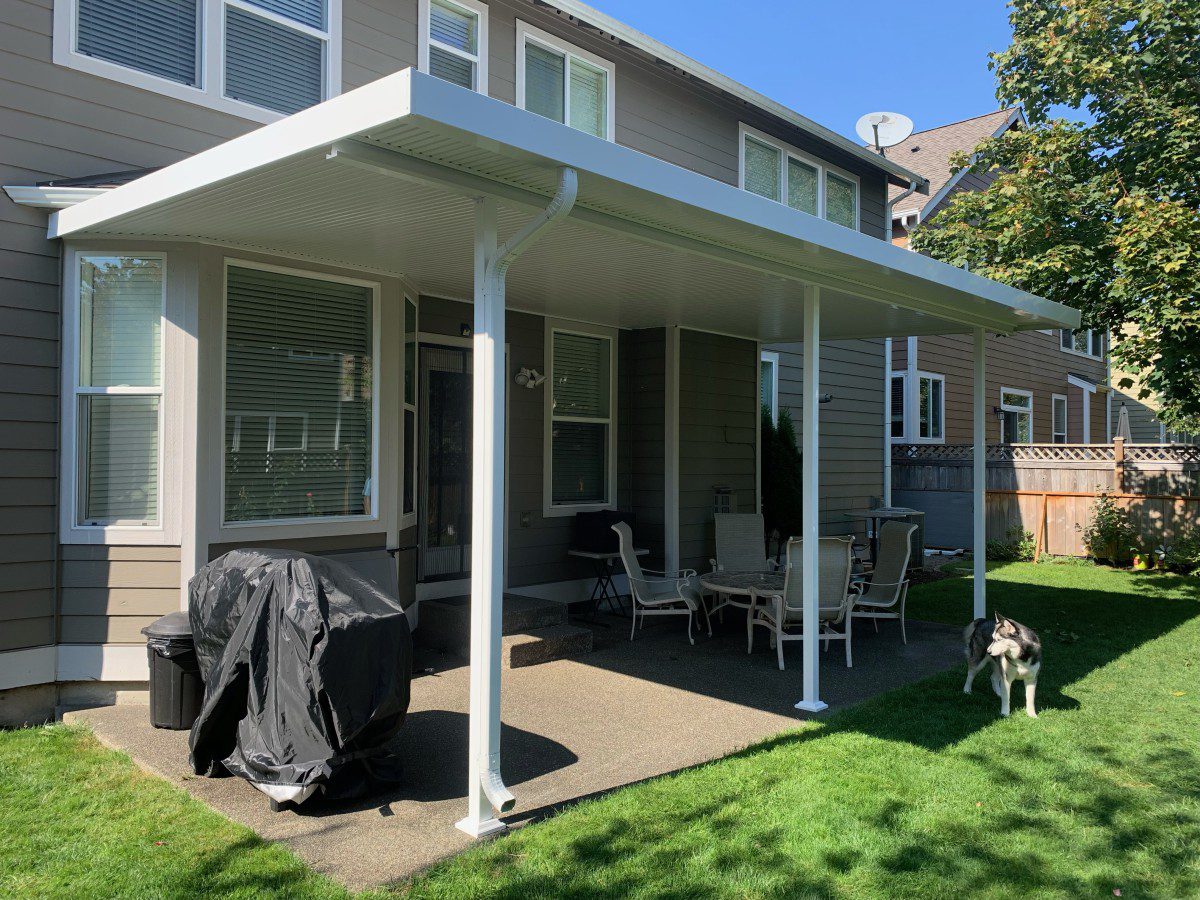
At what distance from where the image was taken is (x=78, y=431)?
518 cm

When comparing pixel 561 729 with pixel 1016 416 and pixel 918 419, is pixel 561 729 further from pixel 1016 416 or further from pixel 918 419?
pixel 1016 416

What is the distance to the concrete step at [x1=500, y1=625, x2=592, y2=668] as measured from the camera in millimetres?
6246

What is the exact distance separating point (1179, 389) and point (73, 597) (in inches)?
395

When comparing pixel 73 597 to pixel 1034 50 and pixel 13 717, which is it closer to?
pixel 13 717

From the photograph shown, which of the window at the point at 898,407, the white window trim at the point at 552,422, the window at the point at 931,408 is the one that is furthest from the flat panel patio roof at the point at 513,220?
the window at the point at 931,408

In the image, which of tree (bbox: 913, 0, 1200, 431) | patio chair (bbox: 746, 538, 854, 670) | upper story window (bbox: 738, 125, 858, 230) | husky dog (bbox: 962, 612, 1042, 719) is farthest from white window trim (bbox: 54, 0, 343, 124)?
tree (bbox: 913, 0, 1200, 431)

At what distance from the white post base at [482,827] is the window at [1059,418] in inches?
792

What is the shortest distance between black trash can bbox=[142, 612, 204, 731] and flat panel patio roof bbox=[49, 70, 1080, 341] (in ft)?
7.08

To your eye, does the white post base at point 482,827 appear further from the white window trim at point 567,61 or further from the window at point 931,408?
the window at point 931,408

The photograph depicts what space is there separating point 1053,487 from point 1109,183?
611 centimetres

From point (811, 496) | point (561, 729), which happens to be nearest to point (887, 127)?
point (811, 496)

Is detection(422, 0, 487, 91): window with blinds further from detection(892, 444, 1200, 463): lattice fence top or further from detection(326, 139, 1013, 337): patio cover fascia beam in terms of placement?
detection(892, 444, 1200, 463): lattice fence top

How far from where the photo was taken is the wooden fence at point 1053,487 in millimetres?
12500

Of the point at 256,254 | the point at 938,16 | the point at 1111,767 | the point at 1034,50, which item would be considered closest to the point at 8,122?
the point at 256,254
